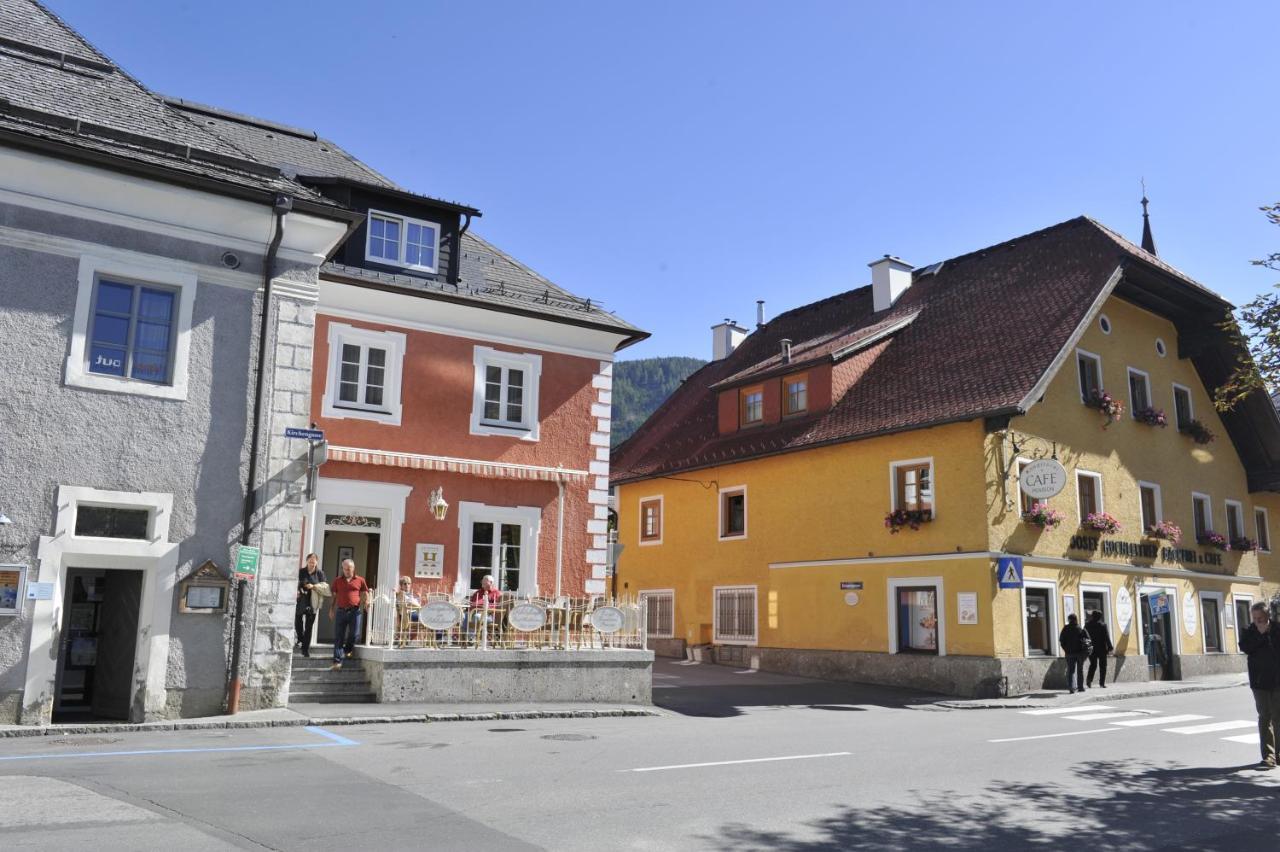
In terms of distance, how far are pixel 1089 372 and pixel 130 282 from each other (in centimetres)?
2268

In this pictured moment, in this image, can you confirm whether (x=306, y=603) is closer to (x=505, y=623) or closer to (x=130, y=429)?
(x=505, y=623)

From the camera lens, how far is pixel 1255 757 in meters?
12.3

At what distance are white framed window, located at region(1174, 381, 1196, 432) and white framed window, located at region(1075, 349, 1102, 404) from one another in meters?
4.39

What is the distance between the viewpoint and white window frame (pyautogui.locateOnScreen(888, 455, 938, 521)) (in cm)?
2405

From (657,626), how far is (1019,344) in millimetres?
14223

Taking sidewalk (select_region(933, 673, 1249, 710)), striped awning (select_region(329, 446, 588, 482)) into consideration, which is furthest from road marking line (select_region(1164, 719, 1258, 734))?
striped awning (select_region(329, 446, 588, 482))

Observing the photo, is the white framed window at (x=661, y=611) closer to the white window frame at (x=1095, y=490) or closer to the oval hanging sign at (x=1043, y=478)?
the white window frame at (x=1095, y=490)

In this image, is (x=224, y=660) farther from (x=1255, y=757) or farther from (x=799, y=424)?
(x=799, y=424)

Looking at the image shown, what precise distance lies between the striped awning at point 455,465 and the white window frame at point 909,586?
840 cm

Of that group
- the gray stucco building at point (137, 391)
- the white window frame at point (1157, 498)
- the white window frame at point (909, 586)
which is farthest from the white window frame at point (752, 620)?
the gray stucco building at point (137, 391)

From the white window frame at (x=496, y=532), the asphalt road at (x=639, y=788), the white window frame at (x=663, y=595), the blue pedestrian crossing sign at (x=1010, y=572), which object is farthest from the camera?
the white window frame at (x=663, y=595)

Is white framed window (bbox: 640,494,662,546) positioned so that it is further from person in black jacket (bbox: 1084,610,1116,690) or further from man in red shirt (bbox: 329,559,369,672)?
man in red shirt (bbox: 329,559,369,672)

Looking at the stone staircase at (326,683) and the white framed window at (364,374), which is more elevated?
the white framed window at (364,374)

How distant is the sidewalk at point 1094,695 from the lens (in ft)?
67.5
